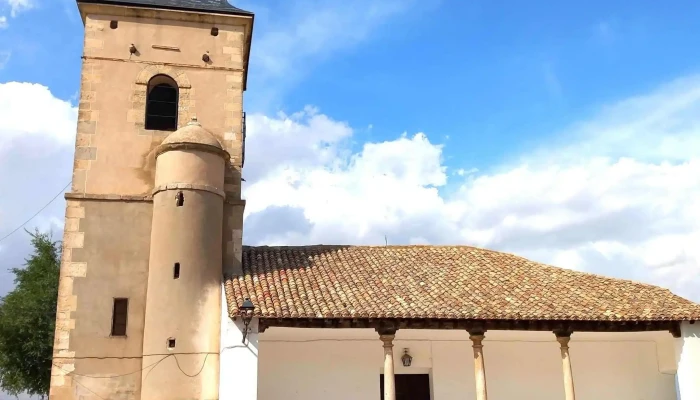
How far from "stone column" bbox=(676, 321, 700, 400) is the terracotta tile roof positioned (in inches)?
19.4

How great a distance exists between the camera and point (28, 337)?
20859 millimetres

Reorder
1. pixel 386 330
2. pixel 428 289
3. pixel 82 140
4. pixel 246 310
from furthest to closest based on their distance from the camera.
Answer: pixel 82 140 → pixel 428 289 → pixel 386 330 → pixel 246 310

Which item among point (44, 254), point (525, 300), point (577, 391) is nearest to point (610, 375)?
point (577, 391)

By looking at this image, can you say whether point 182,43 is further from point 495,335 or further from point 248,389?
point 495,335

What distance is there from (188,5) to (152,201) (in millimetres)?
5098

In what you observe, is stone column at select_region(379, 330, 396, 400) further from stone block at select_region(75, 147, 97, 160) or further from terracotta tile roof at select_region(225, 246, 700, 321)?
stone block at select_region(75, 147, 97, 160)

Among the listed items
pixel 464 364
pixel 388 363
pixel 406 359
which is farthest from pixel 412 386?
pixel 388 363

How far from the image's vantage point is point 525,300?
14.0m

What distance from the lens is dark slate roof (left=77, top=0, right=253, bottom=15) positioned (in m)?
15.5

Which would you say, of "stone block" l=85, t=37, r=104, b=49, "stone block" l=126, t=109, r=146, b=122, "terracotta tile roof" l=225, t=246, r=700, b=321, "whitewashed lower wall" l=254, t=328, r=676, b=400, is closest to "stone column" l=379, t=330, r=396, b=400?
"terracotta tile roof" l=225, t=246, r=700, b=321

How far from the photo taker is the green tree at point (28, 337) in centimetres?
2073

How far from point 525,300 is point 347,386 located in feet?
14.1

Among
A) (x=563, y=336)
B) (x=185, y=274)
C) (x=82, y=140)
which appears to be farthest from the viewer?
(x=82, y=140)

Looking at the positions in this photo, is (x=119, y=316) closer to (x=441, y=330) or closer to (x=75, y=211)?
(x=75, y=211)
